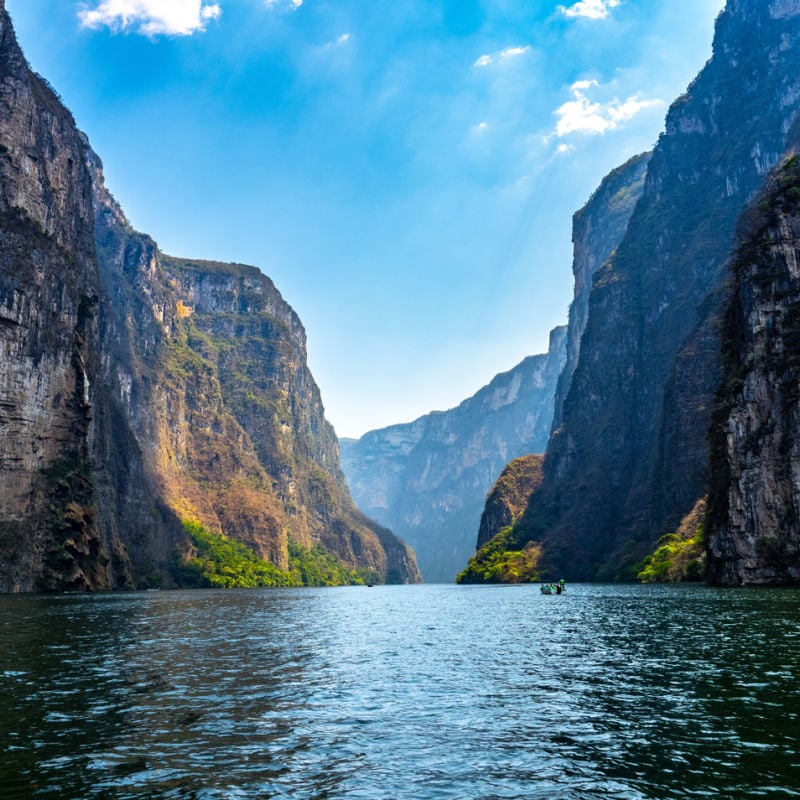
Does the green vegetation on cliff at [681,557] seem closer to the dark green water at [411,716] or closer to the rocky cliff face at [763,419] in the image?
the rocky cliff face at [763,419]

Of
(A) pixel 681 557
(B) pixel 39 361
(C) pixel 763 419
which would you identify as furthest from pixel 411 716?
(B) pixel 39 361

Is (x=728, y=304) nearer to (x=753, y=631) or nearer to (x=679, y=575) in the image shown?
(x=679, y=575)

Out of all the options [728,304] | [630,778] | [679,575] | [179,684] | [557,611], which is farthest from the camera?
[679,575]

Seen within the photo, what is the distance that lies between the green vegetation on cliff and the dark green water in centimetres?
8040

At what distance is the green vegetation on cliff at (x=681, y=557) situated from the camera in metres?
119

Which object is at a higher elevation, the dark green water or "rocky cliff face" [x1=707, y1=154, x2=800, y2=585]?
"rocky cliff face" [x1=707, y1=154, x2=800, y2=585]

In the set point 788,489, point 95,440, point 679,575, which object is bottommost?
point 679,575

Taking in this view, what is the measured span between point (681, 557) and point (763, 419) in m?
48.1

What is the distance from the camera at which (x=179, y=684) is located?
93.9ft

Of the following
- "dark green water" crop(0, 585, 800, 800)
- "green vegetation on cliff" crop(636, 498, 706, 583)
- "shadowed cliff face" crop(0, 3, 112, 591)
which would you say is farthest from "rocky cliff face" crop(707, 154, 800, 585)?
"shadowed cliff face" crop(0, 3, 112, 591)

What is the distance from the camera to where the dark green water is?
15.8 meters

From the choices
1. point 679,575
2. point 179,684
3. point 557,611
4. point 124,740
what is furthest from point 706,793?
point 679,575

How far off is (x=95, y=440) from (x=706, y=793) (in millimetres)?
162525

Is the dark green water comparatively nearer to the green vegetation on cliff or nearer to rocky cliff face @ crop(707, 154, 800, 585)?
rocky cliff face @ crop(707, 154, 800, 585)
